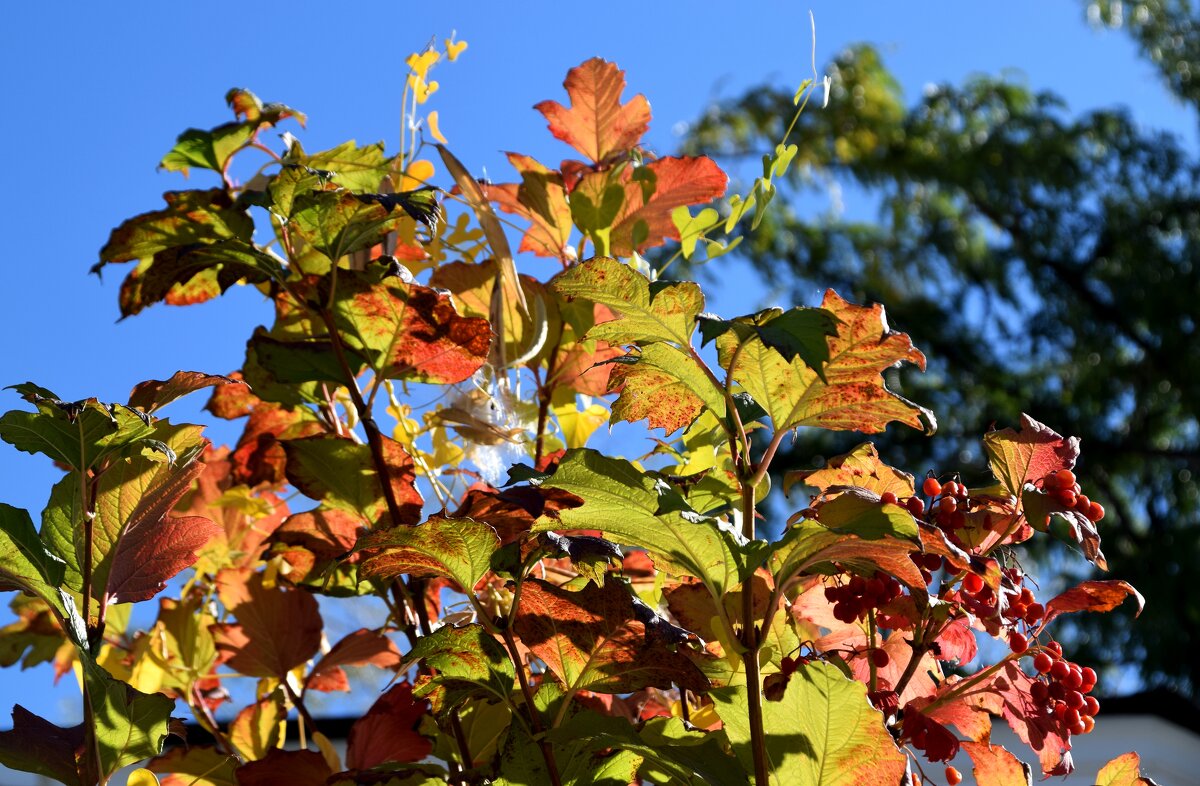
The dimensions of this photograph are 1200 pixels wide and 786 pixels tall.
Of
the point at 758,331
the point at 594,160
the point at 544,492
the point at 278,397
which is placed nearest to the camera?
the point at 758,331

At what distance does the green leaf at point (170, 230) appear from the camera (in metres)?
0.64

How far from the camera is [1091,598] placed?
1.94 ft

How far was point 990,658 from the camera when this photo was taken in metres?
5.09

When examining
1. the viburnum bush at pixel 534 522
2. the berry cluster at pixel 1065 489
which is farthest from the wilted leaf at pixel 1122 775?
the berry cluster at pixel 1065 489

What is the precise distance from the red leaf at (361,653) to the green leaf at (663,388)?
25 centimetres

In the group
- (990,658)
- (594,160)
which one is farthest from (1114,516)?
(594,160)

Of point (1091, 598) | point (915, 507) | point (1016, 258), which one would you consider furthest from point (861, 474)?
point (1016, 258)

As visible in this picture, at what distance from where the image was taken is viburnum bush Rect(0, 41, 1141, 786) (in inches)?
18.8

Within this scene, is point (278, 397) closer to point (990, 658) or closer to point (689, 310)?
point (689, 310)

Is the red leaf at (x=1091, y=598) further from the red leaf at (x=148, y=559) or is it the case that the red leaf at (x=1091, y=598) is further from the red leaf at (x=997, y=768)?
the red leaf at (x=148, y=559)

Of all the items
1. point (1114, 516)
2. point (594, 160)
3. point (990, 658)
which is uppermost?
point (1114, 516)

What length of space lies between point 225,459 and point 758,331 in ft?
1.78

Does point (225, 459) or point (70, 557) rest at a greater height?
A: point (225, 459)

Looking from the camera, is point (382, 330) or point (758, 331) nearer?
point (758, 331)
